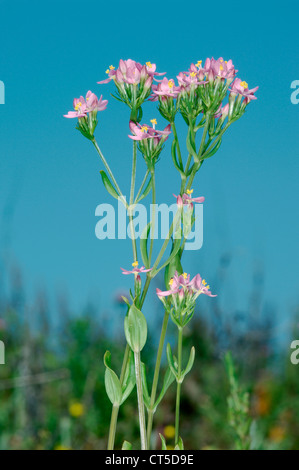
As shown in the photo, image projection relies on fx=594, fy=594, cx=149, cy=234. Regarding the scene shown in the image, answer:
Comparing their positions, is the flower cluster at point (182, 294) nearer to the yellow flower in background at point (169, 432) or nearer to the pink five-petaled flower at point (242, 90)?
the pink five-petaled flower at point (242, 90)

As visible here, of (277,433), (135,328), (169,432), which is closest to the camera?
(135,328)

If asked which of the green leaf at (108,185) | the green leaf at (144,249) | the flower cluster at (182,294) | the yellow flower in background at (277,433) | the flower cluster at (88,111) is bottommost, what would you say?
the yellow flower in background at (277,433)

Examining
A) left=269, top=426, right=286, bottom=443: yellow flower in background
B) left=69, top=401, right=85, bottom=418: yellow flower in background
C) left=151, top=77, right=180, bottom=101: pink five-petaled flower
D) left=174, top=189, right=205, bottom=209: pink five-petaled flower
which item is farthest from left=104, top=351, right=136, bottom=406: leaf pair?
left=269, top=426, right=286, bottom=443: yellow flower in background

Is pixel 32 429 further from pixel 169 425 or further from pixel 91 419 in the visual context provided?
pixel 169 425

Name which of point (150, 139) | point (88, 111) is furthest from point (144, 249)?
point (88, 111)

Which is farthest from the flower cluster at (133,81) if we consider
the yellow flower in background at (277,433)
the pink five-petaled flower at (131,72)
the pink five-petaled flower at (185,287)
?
the yellow flower in background at (277,433)

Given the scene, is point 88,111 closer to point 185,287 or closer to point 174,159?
point 174,159

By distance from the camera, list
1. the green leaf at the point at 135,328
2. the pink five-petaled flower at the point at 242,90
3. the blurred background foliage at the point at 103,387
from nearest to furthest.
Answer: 1. the green leaf at the point at 135,328
2. the pink five-petaled flower at the point at 242,90
3. the blurred background foliage at the point at 103,387
